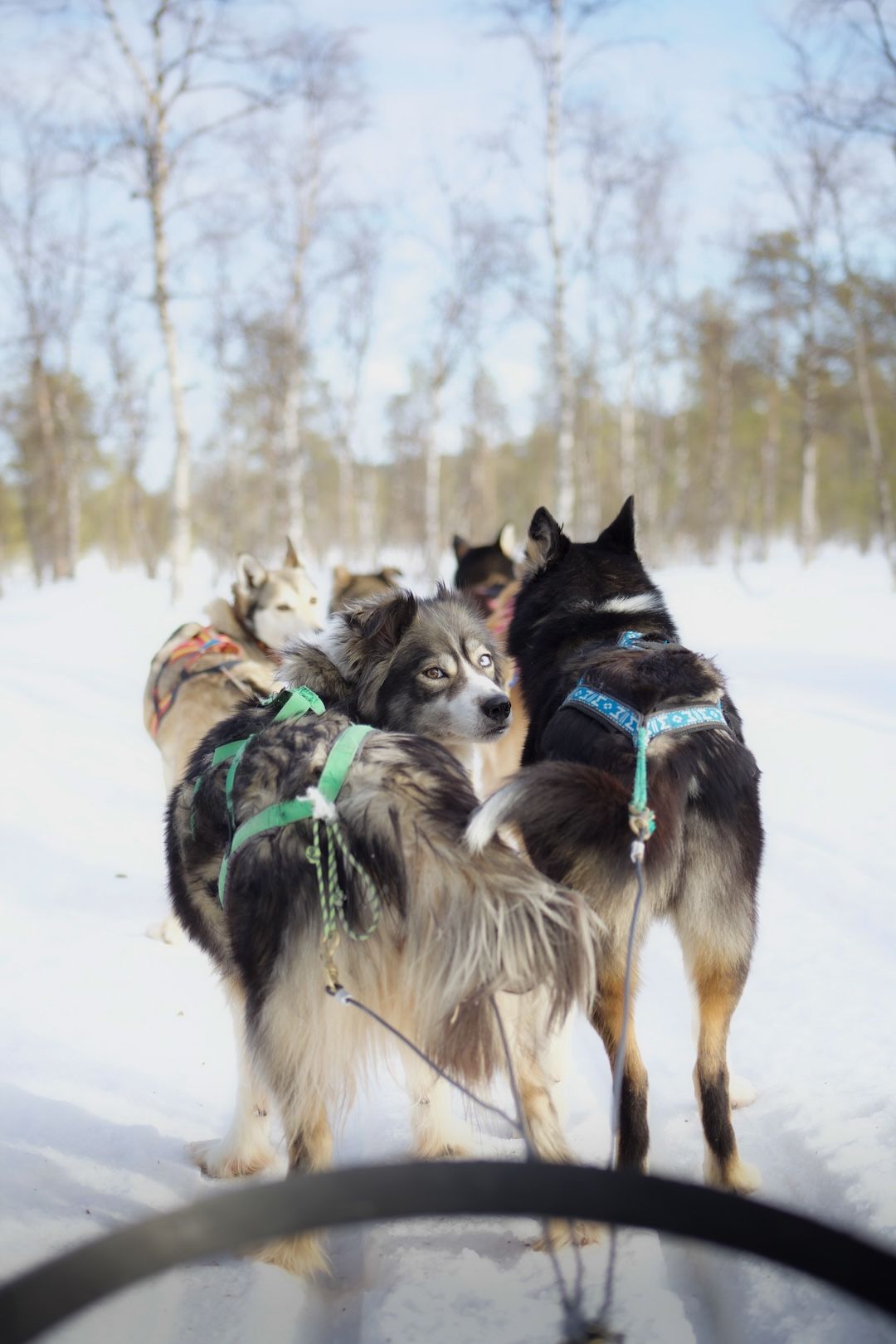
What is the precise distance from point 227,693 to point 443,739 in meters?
1.89

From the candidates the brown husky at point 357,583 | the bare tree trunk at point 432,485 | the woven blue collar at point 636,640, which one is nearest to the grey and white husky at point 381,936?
the woven blue collar at point 636,640

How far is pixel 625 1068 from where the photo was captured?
2189 millimetres

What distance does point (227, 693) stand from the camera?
14.8 ft

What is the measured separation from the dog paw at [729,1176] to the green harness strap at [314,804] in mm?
1289

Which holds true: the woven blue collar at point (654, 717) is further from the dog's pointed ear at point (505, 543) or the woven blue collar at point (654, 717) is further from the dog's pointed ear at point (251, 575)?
the dog's pointed ear at point (505, 543)

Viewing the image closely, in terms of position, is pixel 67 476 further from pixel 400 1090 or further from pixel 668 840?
pixel 668 840

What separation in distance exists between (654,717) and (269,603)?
4.43 meters

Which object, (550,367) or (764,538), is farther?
(550,367)

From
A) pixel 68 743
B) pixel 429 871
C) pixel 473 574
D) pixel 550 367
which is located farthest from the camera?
pixel 550 367

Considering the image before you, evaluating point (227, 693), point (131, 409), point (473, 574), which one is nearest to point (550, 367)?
point (131, 409)

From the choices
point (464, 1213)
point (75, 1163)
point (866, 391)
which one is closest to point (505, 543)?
point (75, 1163)

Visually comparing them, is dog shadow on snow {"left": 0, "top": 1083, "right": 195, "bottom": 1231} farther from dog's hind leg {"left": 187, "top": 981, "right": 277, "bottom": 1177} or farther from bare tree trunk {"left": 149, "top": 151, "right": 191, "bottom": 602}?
bare tree trunk {"left": 149, "top": 151, "right": 191, "bottom": 602}

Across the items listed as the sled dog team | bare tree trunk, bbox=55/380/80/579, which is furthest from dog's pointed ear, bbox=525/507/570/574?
bare tree trunk, bbox=55/380/80/579

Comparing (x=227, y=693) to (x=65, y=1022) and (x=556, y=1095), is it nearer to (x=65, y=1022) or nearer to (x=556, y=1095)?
(x=65, y=1022)
